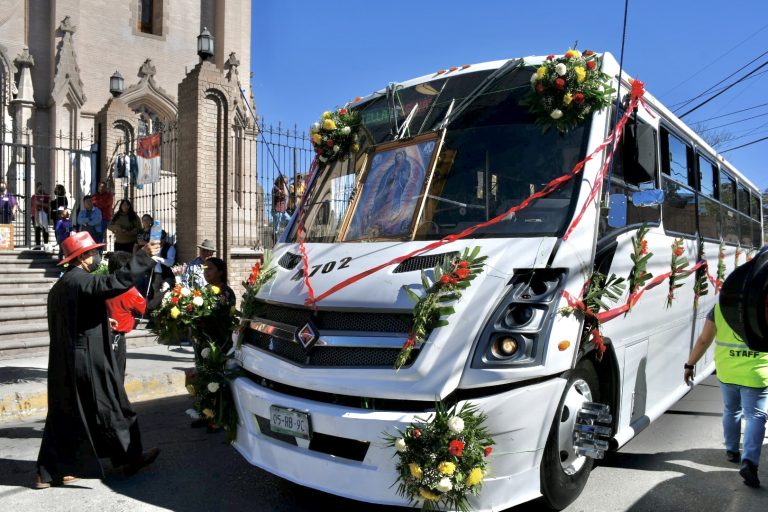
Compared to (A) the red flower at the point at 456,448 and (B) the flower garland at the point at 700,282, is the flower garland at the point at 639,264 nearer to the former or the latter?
(A) the red flower at the point at 456,448

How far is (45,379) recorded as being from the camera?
25.4 feet

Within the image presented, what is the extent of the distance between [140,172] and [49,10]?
1530 centimetres

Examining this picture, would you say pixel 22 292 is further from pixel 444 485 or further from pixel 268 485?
pixel 444 485

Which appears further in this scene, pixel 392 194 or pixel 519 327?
pixel 392 194

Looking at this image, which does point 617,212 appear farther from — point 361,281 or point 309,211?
point 309,211

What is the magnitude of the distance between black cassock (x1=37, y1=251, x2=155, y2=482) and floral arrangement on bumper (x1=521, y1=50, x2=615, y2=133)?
301 centimetres

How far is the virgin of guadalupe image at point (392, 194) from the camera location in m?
4.39

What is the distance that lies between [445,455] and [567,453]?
1043 mm

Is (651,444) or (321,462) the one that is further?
(651,444)

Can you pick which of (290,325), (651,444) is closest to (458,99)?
(290,325)

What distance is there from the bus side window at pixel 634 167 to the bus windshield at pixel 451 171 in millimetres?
414

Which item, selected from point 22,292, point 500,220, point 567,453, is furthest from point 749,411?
point 22,292

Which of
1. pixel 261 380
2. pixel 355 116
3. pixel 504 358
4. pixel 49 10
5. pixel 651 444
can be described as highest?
pixel 49 10

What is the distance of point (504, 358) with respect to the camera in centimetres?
328
